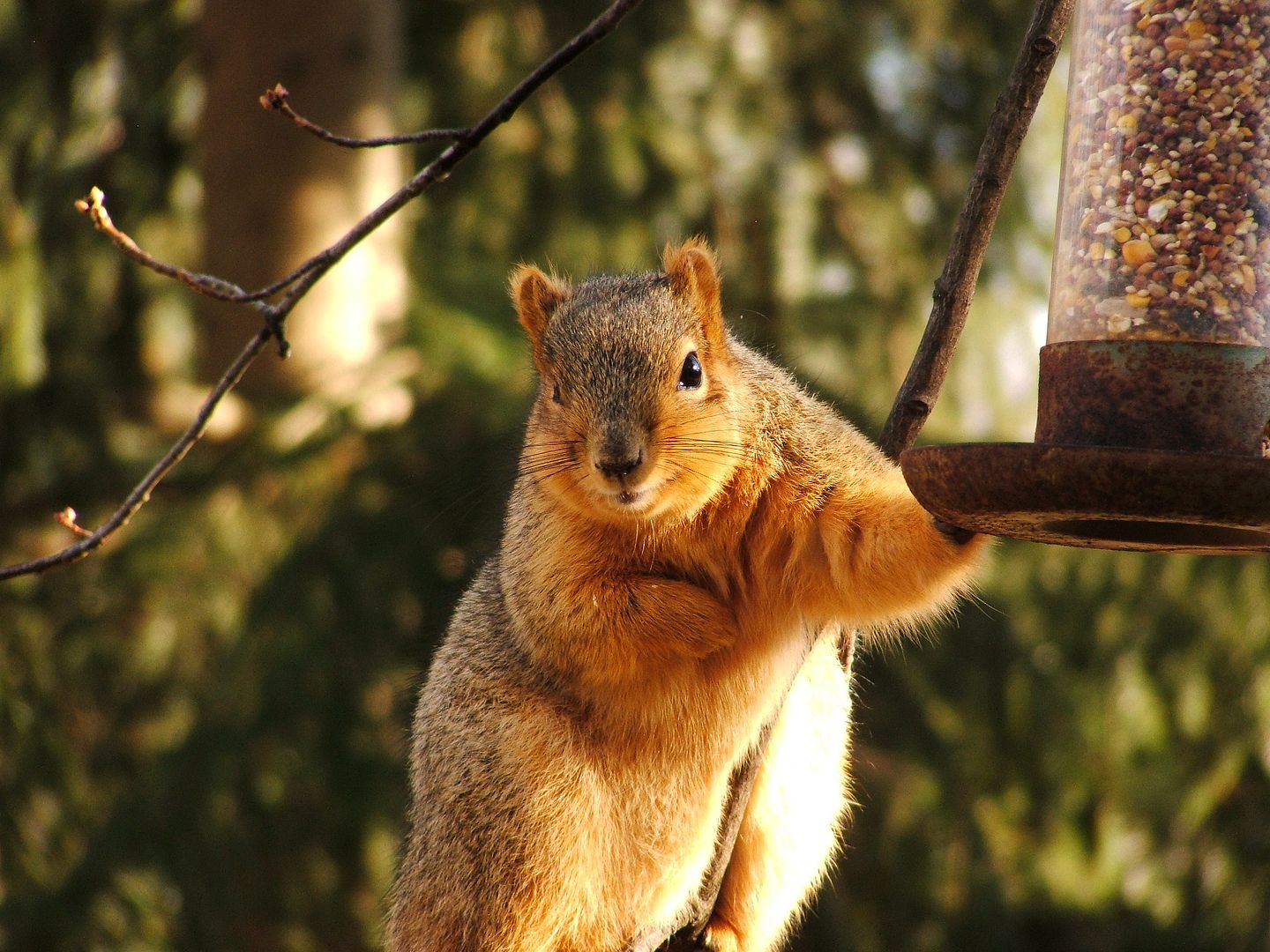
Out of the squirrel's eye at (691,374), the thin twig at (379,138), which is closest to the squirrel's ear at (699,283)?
the squirrel's eye at (691,374)

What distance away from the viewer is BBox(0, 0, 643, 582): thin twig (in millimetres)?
1630

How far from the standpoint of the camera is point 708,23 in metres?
5.07

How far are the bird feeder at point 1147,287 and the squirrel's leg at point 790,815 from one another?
0.84 metres

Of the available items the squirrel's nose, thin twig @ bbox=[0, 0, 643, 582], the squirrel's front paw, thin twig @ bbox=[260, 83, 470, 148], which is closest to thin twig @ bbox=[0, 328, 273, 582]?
thin twig @ bbox=[0, 0, 643, 582]

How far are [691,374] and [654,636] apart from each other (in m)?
0.44

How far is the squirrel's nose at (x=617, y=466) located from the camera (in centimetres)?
214

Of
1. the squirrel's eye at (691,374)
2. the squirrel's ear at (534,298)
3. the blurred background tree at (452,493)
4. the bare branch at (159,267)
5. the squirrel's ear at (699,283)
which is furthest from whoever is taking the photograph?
the blurred background tree at (452,493)

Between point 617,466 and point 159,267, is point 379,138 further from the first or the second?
point 617,466

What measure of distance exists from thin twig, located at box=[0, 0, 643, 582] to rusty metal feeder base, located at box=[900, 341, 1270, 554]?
60 cm

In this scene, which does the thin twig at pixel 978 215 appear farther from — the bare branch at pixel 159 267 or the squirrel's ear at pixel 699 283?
the bare branch at pixel 159 267

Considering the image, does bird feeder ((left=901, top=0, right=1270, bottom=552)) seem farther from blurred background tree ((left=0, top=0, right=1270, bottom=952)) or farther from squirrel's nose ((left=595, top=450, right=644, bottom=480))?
blurred background tree ((left=0, top=0, right=1270, bottom=952))

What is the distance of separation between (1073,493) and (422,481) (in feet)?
7.96

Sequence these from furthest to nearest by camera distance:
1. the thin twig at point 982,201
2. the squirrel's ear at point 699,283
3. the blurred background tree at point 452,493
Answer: the blurred background tree at point 452,493
the squirrel's ear at point 699,283
the thin twig at point 982,201

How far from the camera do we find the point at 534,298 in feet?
8.98
